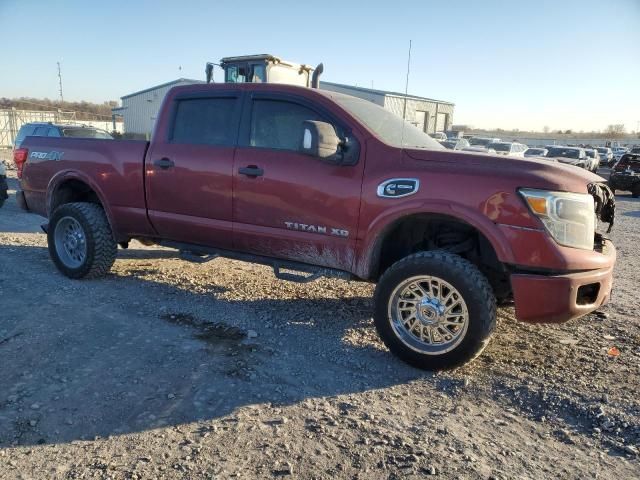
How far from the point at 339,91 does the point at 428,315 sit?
115 feet

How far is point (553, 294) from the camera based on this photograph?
3297mm

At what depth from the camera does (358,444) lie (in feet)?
8.86

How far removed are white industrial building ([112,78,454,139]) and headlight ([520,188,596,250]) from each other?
103 feet

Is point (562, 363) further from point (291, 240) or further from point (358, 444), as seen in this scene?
point (291, 240)

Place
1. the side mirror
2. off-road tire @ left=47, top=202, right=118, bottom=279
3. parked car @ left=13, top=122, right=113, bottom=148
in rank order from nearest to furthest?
the side mirror < off-road tire @ left=47, top=202, right=118, bottom=279 < parked car @ left=13, top=122, right=113, bottom=148

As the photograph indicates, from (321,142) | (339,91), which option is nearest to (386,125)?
(321,142)

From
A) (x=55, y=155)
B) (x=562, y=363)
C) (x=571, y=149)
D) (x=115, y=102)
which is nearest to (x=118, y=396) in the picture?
(x=562, y=363)

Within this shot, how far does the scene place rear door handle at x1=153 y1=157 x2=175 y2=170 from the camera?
4789 mm

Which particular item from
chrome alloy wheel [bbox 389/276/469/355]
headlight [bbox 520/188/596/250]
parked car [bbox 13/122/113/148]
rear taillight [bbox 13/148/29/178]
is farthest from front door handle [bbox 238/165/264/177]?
parked car [bbox 13/122/113/148]

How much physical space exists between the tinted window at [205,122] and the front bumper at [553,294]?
2.73 m

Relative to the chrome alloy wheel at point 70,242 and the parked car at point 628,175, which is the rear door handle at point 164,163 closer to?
the chrome alloy wheel at point 70,242

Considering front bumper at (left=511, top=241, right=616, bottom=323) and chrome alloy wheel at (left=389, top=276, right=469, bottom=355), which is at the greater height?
front bumper at (left=511, top=241, right=616, bottom=323)

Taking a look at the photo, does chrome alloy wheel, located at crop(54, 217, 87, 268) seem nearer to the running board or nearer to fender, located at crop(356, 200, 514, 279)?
the running board

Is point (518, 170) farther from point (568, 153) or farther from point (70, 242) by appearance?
point (568, 153)
